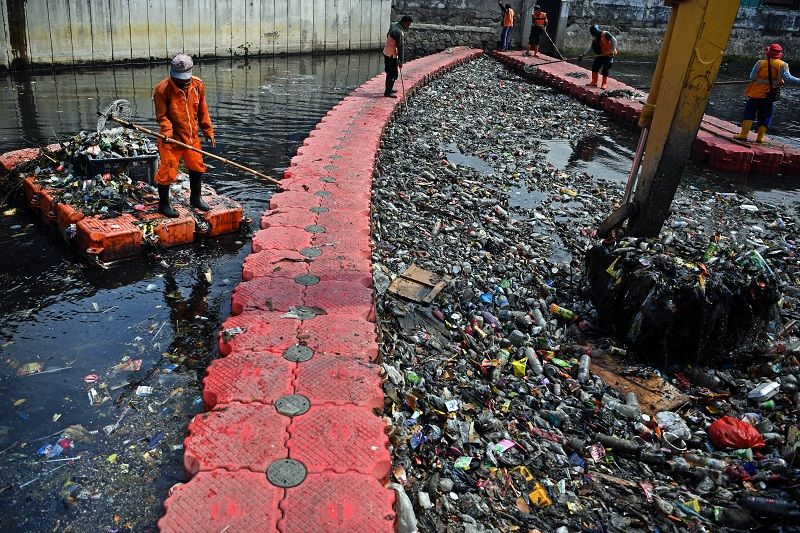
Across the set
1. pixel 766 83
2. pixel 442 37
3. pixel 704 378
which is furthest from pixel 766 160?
pixel 442 37

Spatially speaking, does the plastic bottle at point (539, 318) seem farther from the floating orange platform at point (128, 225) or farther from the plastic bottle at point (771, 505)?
the floating orange platform at point (128, 225)

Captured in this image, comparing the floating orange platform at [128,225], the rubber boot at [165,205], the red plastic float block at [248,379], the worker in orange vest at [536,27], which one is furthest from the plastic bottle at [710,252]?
the worker in orange vest at [536,27]

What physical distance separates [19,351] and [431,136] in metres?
6.99

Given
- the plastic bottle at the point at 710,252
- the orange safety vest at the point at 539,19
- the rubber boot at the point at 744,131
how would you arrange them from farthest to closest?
1. the orange safety vest at the point at 539,19
2. the rubber boot at the point at 744,131
3. the plastic bottle at the point at 710,252

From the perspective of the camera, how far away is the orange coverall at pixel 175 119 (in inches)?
201

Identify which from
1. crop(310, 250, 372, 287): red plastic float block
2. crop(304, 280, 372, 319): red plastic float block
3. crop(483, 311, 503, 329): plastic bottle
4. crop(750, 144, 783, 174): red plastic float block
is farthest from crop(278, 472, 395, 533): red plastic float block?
crop(750, 144, 783, 174): red plastic float block

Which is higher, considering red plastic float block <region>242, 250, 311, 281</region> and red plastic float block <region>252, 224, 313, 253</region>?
red plastic float block <region>252, 224, 313, 253</region>

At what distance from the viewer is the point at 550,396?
3742mm

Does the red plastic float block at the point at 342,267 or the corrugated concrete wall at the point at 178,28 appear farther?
the corrugated concrete wall at the point at 178,28

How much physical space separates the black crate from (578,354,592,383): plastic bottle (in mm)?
4353

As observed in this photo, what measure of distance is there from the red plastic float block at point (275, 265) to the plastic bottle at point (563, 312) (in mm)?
1980

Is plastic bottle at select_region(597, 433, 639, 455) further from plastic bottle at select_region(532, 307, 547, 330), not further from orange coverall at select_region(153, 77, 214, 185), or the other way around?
orange coverall at select_region(153, 77, 214, 185)

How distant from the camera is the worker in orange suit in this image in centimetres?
504

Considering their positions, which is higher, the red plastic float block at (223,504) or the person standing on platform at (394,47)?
the person standing on platform at (394,47)
